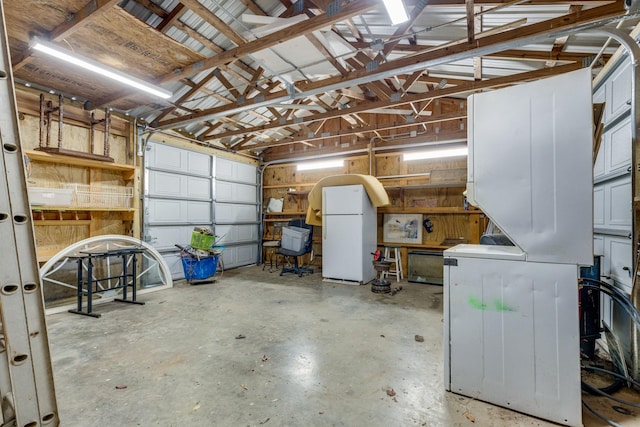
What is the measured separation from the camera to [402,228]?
20.7ft

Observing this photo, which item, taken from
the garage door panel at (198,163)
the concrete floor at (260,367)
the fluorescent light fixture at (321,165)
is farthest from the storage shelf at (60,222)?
the fluorescent light fixture at (321,165)

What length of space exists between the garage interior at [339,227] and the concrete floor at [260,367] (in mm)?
21

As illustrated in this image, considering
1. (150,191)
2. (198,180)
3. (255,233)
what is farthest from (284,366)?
(255,233)

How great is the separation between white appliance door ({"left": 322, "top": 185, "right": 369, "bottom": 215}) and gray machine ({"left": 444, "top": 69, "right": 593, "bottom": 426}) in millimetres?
3467

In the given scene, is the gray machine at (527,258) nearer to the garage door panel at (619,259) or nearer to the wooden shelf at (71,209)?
the garage door panel at (619,259)

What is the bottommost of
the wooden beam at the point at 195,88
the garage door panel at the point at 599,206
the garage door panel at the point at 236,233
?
the garage door panel at the point at 236,233

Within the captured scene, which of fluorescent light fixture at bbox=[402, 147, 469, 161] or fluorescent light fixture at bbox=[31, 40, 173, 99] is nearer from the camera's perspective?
fluorescent light fixture at bbox=[31, 40, 173, 99]

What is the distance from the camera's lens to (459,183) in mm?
5414

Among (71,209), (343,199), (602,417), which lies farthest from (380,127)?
(71,209)

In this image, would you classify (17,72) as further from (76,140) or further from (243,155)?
(243,155)

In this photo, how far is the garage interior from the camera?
175 cm

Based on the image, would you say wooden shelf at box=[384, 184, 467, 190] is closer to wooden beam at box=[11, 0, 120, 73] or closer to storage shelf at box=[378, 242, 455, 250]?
storage shelf at box=[378, 242, 455, 250]

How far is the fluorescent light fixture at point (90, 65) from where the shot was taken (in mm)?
2840

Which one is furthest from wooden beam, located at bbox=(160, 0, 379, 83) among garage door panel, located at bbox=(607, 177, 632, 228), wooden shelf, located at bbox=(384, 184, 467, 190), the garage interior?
wooden shelf, located at bbox=(384, 184, 467, 190)
